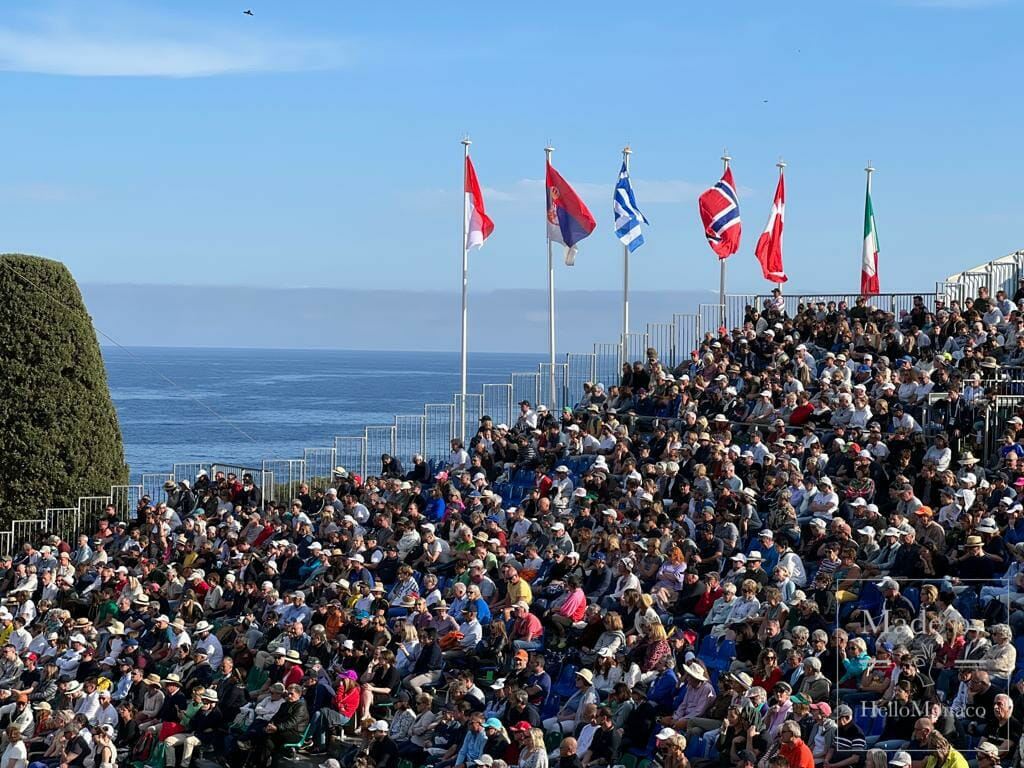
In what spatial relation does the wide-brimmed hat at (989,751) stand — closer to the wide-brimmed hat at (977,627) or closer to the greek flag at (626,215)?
the wide-brimmed hat at (977,627)

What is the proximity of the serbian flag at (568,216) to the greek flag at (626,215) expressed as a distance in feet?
2.16

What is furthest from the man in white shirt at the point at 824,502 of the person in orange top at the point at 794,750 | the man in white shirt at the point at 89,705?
the man in white shirt at the point at 89,705

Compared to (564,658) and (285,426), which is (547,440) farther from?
(285,426)

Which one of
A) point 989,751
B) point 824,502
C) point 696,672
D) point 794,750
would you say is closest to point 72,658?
point 696,672

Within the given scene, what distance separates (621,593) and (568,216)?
531 inches

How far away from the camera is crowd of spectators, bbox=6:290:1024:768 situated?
13.7 m

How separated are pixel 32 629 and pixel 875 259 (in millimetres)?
18257

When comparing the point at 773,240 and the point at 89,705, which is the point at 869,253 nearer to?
the point at 773,240

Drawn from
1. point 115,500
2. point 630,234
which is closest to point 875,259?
point 630,234

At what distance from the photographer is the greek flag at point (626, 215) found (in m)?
29.5

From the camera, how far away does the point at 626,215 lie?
1166 inches

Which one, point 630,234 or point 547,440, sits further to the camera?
point 630,234

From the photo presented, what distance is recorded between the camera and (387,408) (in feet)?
474

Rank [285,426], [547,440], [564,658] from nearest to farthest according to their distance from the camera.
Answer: [564,658] → [547,440] → [285,426]
